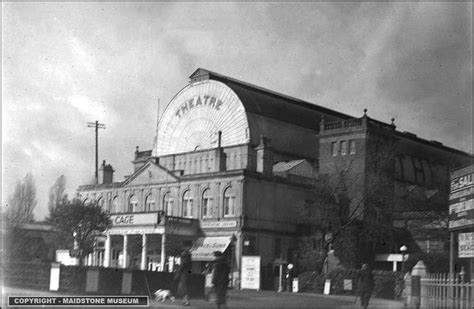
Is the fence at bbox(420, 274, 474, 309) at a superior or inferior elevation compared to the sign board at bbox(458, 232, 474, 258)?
inferior

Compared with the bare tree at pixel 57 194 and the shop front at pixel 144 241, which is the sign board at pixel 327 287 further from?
the bare tree at pixel 57 194

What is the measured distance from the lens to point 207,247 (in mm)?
34719

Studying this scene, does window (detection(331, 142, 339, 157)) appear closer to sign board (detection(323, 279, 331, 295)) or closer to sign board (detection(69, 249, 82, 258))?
sign board (detection(323, 279, 331, 295))

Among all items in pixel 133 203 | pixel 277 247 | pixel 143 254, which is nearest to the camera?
pixel 133 203

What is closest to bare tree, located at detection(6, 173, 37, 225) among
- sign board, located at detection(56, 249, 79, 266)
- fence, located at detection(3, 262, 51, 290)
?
fence, located at detection(3, 262, 51, 290)

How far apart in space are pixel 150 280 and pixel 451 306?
7320mm

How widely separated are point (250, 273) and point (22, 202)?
15859mm

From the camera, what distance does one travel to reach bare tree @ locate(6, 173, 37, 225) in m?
17.6

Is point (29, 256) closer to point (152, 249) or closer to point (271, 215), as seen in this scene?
point (152, 249)

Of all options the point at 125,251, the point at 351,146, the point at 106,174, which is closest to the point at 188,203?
the point at 351,146

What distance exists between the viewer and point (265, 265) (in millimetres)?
36500

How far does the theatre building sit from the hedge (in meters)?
3.26

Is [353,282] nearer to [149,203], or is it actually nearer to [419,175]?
[149,203]

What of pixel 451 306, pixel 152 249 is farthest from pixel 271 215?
pixel 451 306
